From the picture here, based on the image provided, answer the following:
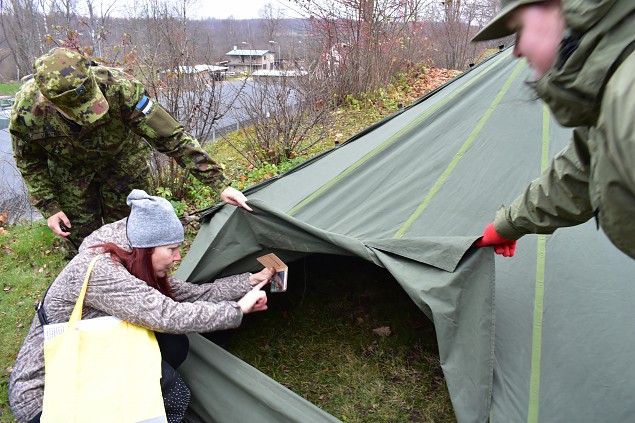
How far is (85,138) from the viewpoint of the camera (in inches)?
102

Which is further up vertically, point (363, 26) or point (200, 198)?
point (363, 26)

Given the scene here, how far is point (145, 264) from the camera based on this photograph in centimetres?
182

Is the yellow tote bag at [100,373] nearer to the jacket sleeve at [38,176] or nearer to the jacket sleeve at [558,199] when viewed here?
the jacket sleeve at [38,176]

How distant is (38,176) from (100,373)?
1.43m

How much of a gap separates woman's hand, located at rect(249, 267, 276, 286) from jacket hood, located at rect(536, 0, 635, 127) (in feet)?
4.63

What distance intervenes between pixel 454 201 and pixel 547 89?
1136 millimetres

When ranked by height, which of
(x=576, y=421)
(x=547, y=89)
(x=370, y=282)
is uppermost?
(x=547, y=89)

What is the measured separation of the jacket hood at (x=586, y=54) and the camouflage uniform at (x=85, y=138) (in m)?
1.69

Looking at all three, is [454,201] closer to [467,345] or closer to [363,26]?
[467,345]

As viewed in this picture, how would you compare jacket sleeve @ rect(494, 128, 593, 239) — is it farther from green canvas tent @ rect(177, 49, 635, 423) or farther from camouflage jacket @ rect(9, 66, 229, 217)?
camouflage jacket @ rect(9, 66, 229, 217)

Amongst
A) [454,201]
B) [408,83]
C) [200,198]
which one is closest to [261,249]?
[454,201]

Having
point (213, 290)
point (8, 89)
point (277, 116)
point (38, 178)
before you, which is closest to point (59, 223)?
point (38, 178)

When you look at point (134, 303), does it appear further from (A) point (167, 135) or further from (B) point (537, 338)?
(B) point (537, 338)

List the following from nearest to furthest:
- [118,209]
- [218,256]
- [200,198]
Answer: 1. [218,256]
2. [118,209]
3. [200,198]
